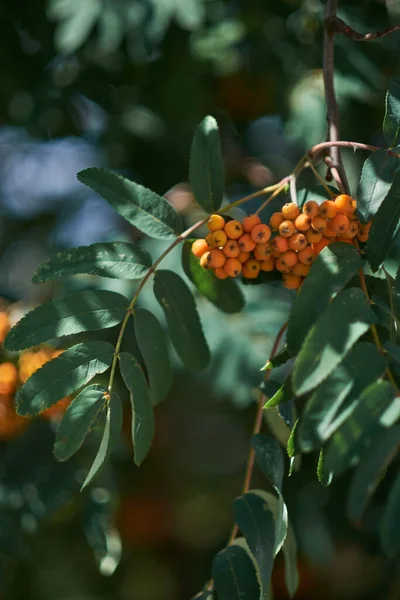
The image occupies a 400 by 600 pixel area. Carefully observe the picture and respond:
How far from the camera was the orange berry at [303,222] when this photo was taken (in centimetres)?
92

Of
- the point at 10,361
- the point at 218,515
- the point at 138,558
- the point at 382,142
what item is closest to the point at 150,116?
the point at 382,142

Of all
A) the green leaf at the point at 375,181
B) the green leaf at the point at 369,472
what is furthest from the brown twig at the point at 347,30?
the green leaf at the point at 369,472

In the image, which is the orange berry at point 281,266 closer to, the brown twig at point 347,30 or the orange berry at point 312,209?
the orange berry at point 312,209

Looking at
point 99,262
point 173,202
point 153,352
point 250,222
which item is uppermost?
point 250,222

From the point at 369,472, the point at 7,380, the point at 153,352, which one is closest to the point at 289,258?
the point at 153,352

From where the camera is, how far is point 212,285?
112cm

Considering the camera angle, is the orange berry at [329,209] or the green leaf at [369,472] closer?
the green leaf at [369,472]

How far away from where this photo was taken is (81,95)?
6.47 feet

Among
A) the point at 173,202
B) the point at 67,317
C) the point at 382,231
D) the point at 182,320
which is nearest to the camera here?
the point at 382,231

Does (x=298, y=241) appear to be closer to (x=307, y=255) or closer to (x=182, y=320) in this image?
(x=307, y=255)

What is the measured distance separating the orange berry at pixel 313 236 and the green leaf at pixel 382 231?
65mm

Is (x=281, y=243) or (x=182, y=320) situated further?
(x=182, y=320)

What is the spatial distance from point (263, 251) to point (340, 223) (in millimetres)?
113

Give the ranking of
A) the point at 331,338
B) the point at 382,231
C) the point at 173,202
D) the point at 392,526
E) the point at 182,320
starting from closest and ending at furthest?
the point at 392,526
the point at 331,338
the point at 382,231
the point at 182,320
the point at 173,202
